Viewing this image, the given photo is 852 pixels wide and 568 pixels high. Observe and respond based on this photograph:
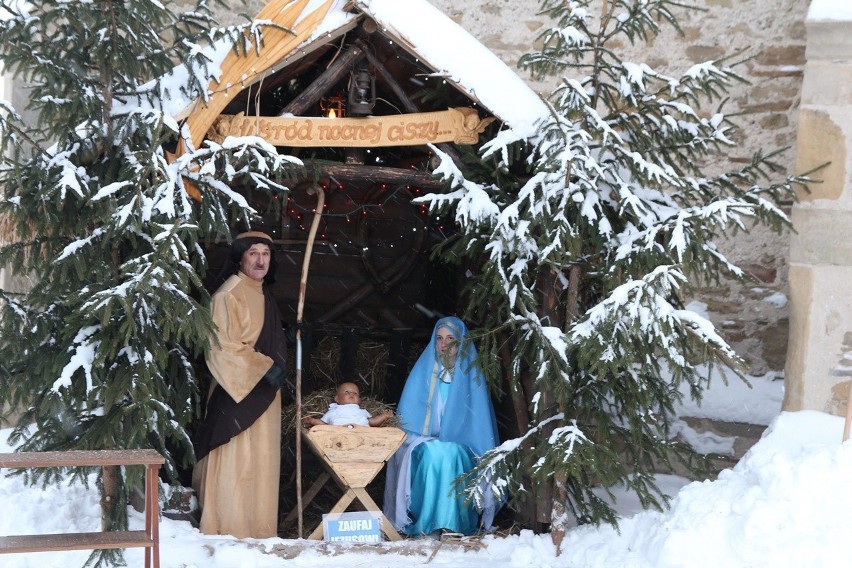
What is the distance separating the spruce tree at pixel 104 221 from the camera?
515cm

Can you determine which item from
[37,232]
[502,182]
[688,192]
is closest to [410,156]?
[502,182]

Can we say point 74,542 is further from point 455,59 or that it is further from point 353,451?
point 455,59

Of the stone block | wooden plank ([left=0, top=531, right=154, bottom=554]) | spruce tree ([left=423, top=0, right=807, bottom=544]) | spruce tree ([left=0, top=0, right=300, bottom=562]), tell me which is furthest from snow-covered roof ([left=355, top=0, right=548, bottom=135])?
wooden plank ([left=0, top=531, right=154, bottom=554])

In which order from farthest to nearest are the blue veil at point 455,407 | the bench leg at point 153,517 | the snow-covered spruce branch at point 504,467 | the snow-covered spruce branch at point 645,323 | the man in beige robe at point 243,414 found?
the blue veil at point 455,407 → the man in beige robe at point 243,414 → the snow-covered spruce branch at point 504,467 → the snow-covered spruce branch at point 645,323 → the bench leg at point 153,517

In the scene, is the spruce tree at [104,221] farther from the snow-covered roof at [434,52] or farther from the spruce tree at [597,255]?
the spruce tree at [597,255]

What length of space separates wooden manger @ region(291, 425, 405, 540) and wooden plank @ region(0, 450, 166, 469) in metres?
1.48

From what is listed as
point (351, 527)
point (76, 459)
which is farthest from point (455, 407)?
point (76, 459)

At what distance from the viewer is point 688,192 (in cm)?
551

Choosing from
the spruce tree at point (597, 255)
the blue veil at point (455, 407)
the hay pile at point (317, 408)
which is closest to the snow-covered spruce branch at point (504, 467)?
the spruce tree at point (597, 255)

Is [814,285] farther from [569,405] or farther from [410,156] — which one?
[410,156]

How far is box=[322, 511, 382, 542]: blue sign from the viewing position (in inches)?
233

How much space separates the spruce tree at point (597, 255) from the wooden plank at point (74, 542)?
6.15ft

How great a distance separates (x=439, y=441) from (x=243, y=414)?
1.18 m

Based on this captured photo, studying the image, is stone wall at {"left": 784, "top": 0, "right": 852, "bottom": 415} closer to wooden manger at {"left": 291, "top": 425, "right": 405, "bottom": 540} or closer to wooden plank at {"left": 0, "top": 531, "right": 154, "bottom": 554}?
wooden manger at {"left": 291, "top": 425, "right": 405, "bottom": 540}
